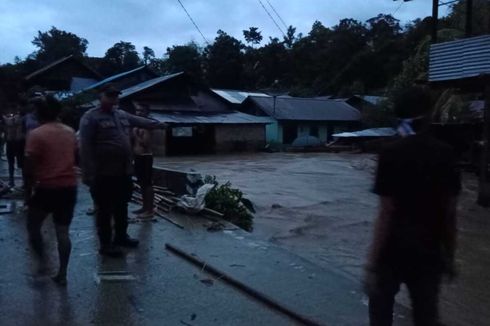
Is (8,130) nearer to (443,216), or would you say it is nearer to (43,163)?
(43,163)

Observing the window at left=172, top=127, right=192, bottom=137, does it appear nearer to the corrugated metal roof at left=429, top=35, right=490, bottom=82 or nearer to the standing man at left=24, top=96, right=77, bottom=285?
the corrugated metal roof at left=429, top=35, right=490, bottom=82

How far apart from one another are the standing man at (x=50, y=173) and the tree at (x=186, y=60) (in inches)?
2593

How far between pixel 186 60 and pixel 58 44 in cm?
2613

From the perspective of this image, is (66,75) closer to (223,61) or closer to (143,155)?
(223,61)

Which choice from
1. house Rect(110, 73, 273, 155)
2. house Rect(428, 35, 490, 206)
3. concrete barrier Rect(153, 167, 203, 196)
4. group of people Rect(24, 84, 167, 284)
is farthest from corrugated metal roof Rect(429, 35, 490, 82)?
house Rect(110, 73, 273, 155)

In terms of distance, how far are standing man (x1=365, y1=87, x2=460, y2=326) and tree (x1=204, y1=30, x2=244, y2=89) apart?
6809cm

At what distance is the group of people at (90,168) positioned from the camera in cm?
558

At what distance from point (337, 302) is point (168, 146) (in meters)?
36.9

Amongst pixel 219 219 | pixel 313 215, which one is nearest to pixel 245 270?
pixel 219 219

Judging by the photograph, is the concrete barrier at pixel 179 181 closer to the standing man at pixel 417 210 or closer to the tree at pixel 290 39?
the standing man at pixel 417 210

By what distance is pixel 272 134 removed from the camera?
50.8 m

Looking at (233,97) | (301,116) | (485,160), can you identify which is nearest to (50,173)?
(485,160)

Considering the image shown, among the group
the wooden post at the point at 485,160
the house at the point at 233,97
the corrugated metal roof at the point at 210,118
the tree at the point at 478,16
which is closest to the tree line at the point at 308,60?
the house at the point at 233,97

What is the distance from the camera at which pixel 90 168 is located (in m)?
6.54
